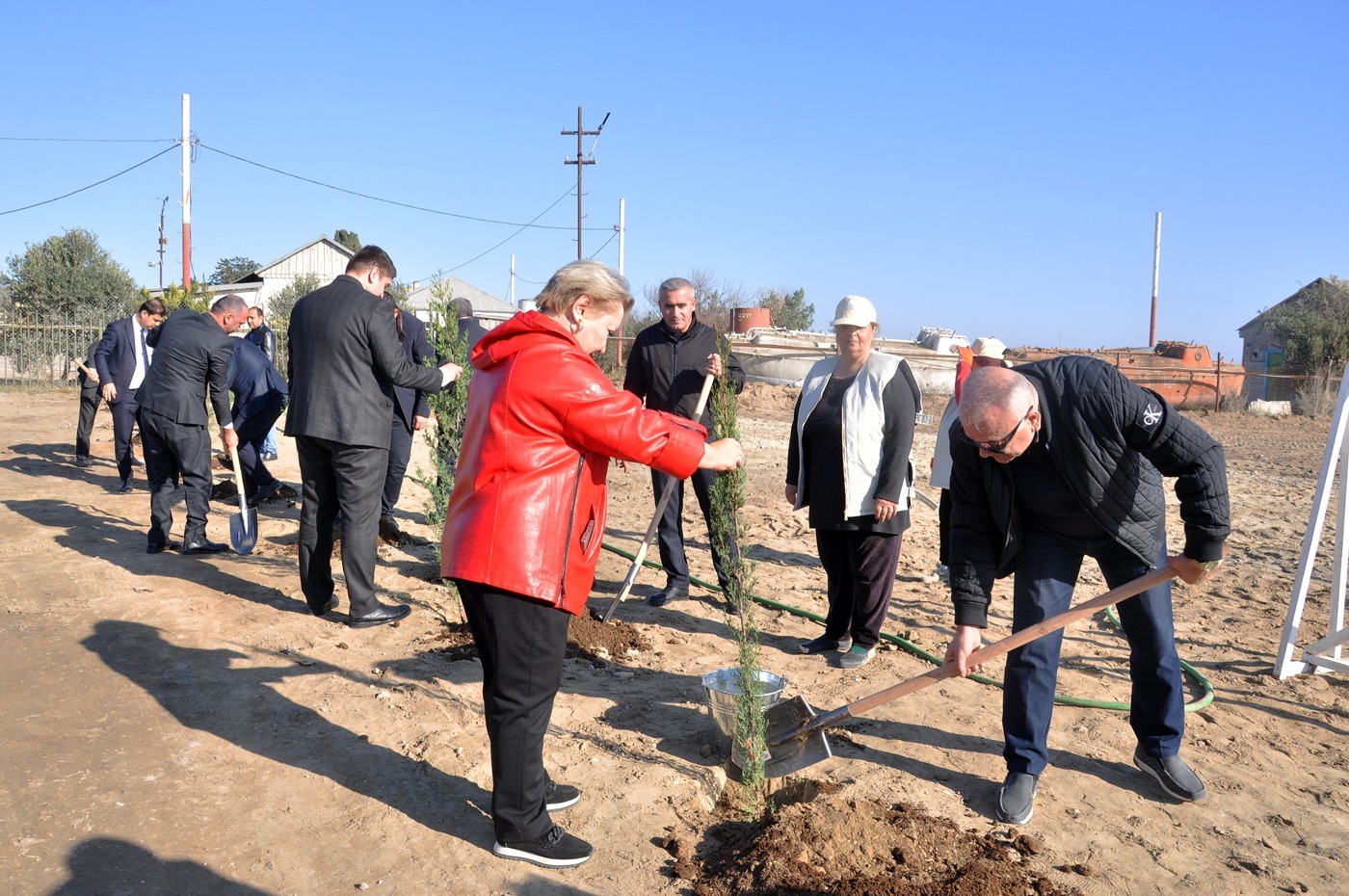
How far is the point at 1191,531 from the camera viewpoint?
3.40 m

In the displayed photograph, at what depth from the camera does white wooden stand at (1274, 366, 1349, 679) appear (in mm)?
4973

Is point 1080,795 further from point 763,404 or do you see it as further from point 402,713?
point 763,404

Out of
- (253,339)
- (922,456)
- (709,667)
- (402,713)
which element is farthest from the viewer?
(922,456)

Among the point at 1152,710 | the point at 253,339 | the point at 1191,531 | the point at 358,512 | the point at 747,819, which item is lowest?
the point at 747,819

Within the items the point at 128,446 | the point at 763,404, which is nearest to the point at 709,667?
the point at 128,446

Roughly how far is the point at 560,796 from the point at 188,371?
5086mm

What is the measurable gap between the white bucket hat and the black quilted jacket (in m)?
1.63

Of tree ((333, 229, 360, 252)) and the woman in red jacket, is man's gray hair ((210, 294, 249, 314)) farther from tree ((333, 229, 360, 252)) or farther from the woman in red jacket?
tree ((333, 229, 360, 252))

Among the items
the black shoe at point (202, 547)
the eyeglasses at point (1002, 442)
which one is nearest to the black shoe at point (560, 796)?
the eyeglasses at point (1002, 442)

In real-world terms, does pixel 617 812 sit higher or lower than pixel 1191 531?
lower

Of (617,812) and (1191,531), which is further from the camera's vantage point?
(617,812)

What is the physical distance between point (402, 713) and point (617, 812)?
134 cm

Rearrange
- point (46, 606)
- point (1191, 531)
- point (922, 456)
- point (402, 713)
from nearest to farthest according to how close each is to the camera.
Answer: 1. point (1191, 531)
2. point (402, 713)
3. point (46, 606)
4. point (922, 456)

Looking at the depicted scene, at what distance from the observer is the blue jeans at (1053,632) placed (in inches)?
146
